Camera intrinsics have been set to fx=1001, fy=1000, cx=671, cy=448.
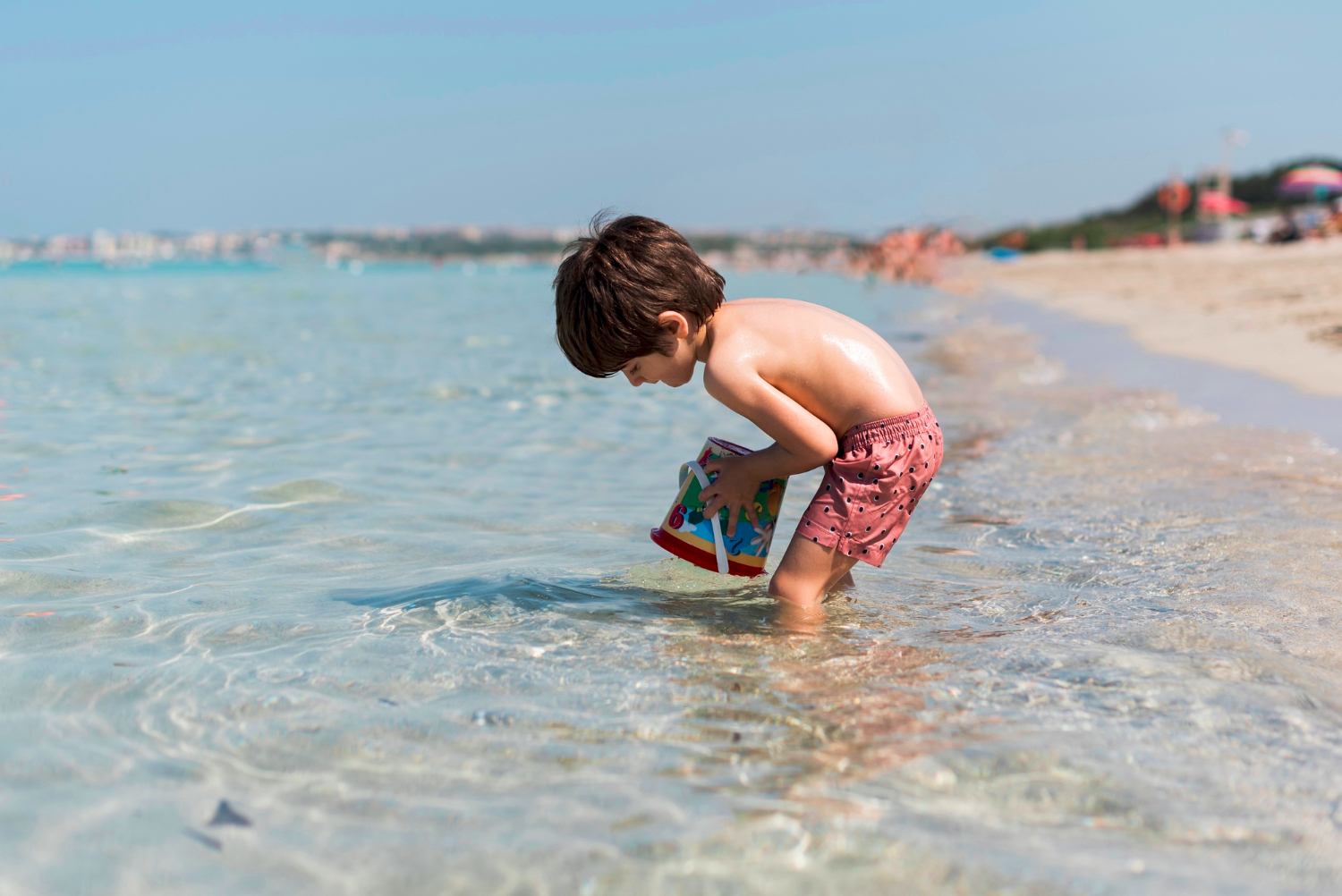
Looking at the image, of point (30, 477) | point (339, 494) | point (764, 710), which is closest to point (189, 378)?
point (30, 477)

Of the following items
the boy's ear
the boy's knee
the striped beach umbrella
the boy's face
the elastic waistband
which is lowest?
the boy's knee

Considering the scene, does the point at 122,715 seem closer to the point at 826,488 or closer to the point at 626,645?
the point at 626,645

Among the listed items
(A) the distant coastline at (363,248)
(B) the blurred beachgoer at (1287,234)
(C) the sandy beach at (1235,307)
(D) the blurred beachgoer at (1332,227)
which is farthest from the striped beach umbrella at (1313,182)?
(A) the distant coastline at (363,248)

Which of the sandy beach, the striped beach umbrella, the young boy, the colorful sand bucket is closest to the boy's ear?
the young boy

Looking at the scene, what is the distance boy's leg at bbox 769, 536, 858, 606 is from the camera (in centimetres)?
281

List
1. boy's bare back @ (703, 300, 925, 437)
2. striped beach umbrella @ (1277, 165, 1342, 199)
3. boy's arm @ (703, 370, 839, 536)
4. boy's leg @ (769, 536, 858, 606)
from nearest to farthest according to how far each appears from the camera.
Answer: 1. boy's arm @ (703, 370, 839, 536)
2. boy's bare back @ (703, 300, 925, 437)
3. boy's leg @ (769, 536, 858, 606)
4. striped beach umbrella @ (1277, 165, 1342, 199)

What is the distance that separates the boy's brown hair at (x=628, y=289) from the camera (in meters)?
2.65


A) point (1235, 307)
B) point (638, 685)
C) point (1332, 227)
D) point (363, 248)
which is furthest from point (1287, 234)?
point (363, 248)

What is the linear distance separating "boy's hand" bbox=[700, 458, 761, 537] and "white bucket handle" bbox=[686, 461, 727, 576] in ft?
0.06

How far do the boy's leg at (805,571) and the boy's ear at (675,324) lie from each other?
2.17 ft

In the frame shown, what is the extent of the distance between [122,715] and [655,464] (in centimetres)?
357

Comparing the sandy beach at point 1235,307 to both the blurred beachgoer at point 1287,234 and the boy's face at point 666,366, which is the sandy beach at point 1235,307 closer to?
the blurred beachgoer at point 1287,234

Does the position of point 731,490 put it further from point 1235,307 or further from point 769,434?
point 1235,307

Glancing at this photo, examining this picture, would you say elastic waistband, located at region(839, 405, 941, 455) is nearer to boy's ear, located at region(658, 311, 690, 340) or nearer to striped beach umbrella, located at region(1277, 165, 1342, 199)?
boy's ear, located at region(658, 311, 690, 340)
